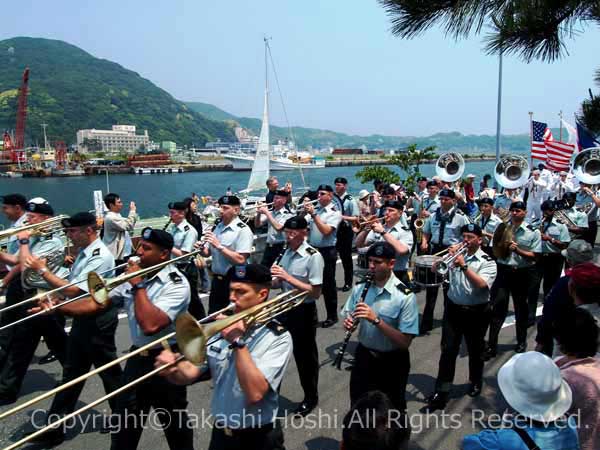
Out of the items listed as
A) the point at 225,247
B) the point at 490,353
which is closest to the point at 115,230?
the point at 225,247

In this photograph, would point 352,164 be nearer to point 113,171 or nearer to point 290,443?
point 113,171

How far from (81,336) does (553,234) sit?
20.4 ft

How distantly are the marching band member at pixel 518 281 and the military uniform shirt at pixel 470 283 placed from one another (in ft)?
3.87

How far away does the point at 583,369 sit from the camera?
2.61 metres

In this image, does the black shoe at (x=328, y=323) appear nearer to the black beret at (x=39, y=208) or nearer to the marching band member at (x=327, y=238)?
the marching band member at (x=327, y=238)

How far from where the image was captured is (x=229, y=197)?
630cm

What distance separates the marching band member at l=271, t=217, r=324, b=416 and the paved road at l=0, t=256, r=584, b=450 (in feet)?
0.84

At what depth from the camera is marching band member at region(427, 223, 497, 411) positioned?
4.58 meters

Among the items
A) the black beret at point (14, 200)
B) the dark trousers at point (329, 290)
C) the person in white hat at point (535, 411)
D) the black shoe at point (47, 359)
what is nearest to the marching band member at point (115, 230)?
the black beret at point (14, 200)

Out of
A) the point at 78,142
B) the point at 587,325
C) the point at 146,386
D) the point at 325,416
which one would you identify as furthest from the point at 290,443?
the point at 78,142

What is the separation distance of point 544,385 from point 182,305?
2.41 meters

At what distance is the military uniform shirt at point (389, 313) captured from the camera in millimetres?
3516

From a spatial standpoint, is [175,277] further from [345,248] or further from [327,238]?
[345,248]

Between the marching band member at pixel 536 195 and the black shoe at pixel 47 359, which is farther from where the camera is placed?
the marching band member at pixel 536 195
